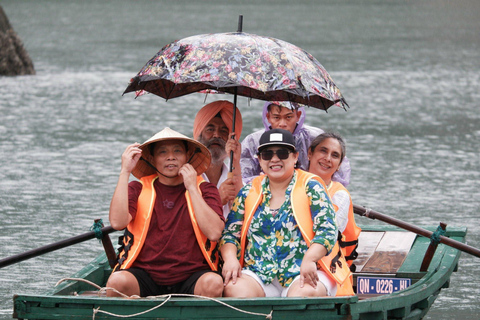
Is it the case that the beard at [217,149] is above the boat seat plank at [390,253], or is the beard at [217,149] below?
above

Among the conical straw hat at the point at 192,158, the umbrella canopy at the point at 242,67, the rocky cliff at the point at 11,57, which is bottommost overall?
the rocky cliff at the point at 11,57

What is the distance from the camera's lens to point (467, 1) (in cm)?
5631

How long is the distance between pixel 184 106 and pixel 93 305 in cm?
1388

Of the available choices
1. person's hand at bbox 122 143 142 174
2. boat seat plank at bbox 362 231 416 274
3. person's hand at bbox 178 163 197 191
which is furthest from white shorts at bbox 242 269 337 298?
boat seat plank at bbox 362 231 416 274

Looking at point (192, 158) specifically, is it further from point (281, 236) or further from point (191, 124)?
point (191, 124)

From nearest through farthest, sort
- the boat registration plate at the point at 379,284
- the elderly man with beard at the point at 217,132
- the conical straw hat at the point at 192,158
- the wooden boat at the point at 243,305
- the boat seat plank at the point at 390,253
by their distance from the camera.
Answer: the wooden boat at the point at 243,305 < the conical straw hat at the point at 192,158 < the elderly man with beard at the point at 217,132 < the boat registration plate at the point at 379,284 < the boat seat plank at the point at 390,253

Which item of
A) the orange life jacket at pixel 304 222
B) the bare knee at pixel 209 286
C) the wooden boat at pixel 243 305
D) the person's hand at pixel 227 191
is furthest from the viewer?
the person's hand at pixel 227 191

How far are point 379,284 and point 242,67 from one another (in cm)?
190

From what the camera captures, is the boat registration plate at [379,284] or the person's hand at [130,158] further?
the boat registration plate at [379,284]

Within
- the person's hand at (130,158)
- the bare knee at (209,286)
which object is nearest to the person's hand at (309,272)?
the bare knee at (209,286)

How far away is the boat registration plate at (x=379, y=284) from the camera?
6402mm

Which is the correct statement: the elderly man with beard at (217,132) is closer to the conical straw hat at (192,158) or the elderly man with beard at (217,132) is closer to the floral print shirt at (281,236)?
the conical straw hat at (192,158)

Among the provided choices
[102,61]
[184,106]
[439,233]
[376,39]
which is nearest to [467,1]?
[376,39]

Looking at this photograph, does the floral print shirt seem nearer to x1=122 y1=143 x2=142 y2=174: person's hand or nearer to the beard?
x1=122 y1=143 x2=142 y2=174: person's hand
